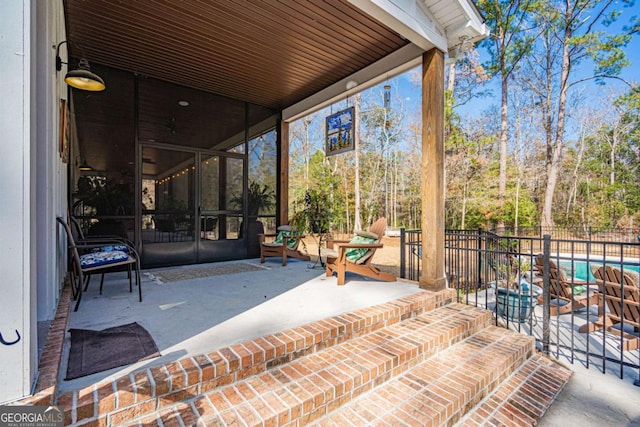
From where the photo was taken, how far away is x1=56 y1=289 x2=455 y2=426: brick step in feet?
4.68

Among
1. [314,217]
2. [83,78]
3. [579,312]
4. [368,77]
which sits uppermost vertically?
[368,77]

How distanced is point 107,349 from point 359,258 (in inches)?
109

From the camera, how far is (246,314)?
8.71 feet

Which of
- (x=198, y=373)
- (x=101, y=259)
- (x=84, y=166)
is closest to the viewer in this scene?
(x=198, y=373)

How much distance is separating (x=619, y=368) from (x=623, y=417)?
1001mm

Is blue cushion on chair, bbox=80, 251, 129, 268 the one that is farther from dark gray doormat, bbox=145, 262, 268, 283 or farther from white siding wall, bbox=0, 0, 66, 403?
white siding wall, bbox=0, 0, 66, 403

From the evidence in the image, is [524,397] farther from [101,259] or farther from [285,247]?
[101,259]

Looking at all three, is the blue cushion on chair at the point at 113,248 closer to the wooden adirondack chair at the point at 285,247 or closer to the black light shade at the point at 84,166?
the black light shade at the point at 84,166

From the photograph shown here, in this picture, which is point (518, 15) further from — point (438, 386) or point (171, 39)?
point (438, 386)

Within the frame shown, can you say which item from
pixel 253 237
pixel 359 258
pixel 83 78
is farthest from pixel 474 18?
pixel 253 237

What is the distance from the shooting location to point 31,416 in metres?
1.29

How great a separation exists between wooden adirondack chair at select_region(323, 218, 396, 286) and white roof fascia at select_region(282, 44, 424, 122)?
7.16 ft

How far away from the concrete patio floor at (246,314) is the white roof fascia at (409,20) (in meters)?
2.92

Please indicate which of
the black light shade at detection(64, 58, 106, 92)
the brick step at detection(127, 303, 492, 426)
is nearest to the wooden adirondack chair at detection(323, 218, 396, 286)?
the brick step at detection(127, 303, 492, 426)
